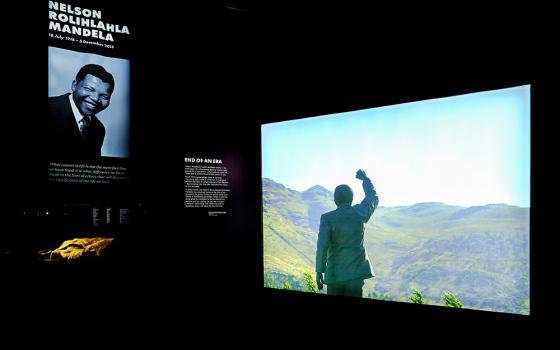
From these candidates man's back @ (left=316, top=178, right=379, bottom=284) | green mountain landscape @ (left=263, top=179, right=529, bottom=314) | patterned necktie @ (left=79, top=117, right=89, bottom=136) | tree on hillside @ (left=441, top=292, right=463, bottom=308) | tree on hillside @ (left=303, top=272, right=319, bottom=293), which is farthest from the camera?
tree on hillside @ (left=303, top=272, right=319, bottom=293)

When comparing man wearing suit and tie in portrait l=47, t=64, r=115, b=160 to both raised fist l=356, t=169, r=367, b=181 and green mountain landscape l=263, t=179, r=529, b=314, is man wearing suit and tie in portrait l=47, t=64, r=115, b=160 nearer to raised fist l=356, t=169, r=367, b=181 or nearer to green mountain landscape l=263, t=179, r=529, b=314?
green mountain landscape l=263, t=179, r=529, b=314

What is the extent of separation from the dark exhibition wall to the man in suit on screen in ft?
0.42

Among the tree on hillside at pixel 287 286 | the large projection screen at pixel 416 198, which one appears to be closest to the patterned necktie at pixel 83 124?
the large projection screen at pixel 416 198

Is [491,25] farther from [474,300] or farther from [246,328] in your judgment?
[246,328]

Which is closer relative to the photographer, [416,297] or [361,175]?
[416,297]

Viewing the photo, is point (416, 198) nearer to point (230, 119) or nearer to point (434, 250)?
point (434, 250)

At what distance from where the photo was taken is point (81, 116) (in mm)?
4344

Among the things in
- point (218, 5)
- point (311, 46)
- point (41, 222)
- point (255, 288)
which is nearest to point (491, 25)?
point (311, 46)

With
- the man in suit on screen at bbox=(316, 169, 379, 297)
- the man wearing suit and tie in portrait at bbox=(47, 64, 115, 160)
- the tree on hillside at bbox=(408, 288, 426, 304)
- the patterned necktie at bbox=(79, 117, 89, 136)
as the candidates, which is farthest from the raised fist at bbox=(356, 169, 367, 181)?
the patterned necktie at bbox=(79, 117, 89, 136)

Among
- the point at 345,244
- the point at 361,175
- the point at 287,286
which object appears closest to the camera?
the point at 361,175

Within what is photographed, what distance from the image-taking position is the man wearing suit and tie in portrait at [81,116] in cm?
420

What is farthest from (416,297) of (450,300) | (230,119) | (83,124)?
(83,124)

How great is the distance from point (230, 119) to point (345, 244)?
1.57m

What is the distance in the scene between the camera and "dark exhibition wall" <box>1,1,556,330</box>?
3.94 m
